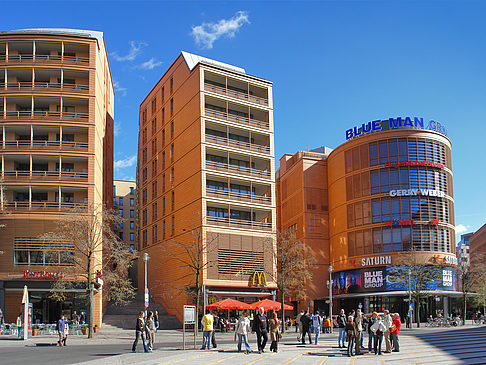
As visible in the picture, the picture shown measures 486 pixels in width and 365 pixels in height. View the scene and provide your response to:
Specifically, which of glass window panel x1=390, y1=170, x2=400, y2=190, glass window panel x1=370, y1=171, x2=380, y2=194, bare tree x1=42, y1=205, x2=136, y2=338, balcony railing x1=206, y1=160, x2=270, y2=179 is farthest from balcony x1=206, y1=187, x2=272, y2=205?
glass window panel x1=390, y1=170, x2=400, y2=190

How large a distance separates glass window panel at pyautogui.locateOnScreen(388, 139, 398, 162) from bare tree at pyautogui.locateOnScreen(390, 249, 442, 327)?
11.1m

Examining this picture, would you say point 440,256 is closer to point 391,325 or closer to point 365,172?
point 365,172

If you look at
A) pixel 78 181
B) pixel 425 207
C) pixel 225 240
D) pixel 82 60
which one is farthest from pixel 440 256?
pixel 82 60

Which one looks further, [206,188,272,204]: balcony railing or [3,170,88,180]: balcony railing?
[206,188,272,204]: balcony railing

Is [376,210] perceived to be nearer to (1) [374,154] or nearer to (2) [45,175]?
(1) [374,154]

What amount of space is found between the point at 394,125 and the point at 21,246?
4363cm

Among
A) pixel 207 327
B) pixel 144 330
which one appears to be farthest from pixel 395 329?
pixel 144 330

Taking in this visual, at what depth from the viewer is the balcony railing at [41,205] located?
5081 cm

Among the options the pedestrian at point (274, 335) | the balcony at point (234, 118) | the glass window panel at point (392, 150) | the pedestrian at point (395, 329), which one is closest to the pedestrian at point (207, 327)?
the pedestrian at point (274, 335)

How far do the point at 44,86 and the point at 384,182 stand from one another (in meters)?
39.5

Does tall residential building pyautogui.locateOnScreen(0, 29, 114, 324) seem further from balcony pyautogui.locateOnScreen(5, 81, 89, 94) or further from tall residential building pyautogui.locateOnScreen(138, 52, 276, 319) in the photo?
tall residential building pyautogui.locateOnScreen(138, 52, 276, 319)

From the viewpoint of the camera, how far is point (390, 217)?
65312 mm

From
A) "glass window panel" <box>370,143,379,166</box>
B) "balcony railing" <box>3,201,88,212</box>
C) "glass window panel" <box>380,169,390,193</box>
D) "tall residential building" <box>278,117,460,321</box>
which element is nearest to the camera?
"balcony railing" <box>3,201,88,212</box>

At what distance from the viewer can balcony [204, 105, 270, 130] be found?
59.5m
